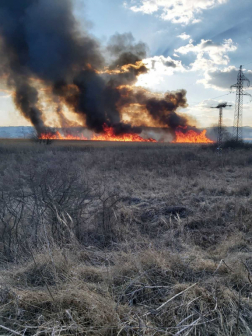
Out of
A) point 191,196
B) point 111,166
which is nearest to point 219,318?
point 191,196

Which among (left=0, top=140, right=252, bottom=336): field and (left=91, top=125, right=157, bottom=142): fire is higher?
(left=91, top=125, right=157, bottom=142): fire

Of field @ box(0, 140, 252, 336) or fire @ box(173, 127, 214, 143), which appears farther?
fire @ box(173, 127, 214, 143)

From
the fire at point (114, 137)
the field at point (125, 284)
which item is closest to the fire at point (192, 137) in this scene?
the fire at point (114, 137)

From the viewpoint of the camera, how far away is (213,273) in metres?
3.05

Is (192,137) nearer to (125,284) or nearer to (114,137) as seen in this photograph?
(114,137)

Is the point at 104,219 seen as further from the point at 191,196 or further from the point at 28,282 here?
the point at 191,196

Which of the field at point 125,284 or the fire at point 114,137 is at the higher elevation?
the fire at point 114,137

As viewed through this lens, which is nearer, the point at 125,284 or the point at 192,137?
the point at 125,284

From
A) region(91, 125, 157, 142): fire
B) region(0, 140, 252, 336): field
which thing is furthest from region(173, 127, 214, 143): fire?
region(0, 140, 252, 336): field

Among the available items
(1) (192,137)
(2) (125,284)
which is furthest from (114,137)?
(2) (125,284)

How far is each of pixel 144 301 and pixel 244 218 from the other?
429 cm

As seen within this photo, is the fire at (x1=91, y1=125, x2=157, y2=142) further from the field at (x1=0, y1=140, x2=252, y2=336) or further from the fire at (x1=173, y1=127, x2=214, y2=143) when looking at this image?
the field at (x1=0, y1=140, x2=252, y2=336)

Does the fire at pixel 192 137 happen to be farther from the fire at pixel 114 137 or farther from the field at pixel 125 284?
the field at pixel 125 284

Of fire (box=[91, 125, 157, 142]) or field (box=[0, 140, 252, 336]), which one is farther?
fire (box=[91, 125, 157, 142])
